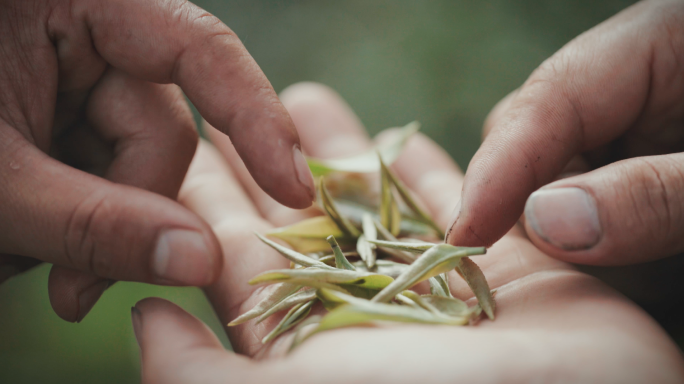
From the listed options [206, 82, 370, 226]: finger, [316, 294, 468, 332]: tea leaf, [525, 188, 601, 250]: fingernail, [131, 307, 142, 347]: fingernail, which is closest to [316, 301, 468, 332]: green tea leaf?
[316, 294, 468, 332]: tea leaf

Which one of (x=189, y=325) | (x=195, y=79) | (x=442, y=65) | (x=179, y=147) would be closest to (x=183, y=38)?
(x=195, y=79)

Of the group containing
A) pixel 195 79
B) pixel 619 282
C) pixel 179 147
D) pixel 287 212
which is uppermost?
pixel 195 79

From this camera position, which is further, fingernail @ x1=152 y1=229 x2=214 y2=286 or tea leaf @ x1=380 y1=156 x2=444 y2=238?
tea leaf @ x1=380 y1=156 x2=444 y2=238

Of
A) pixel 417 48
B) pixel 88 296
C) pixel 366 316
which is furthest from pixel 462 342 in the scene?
pixel 417 48

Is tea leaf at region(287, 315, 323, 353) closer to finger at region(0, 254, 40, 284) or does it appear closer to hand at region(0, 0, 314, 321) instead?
hand at region(0, 0, 314, 321)

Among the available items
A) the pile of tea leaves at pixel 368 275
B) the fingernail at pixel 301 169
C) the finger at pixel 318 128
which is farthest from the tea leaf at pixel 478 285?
the finger at pixel 318 128

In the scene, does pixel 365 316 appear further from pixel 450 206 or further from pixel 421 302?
pixel 450 206

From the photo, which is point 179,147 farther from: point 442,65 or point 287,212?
point 442,65
